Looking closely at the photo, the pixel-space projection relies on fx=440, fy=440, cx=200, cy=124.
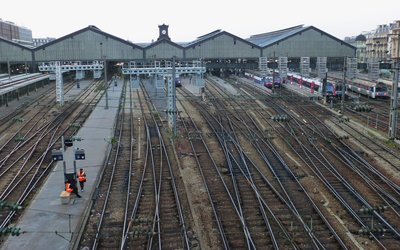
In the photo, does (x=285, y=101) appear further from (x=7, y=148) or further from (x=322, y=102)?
(x=7, y=148)

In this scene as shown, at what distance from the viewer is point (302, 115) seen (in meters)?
33.7

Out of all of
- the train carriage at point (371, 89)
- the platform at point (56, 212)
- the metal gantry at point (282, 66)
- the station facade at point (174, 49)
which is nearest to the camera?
the platform at point (56, 212)

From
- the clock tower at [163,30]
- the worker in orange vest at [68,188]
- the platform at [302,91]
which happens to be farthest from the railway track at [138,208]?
the clock tower at [163,30]

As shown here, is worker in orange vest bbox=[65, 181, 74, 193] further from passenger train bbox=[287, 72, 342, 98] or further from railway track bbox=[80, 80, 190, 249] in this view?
passenger train bbox=[287, 72, 342, 98]

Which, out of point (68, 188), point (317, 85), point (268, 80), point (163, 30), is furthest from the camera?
point (163, 30)

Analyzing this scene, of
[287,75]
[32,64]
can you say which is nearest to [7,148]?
[287,75]

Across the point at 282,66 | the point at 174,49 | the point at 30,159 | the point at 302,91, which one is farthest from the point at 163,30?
the point at 30,159

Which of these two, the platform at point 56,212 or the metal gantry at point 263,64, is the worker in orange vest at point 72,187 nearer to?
the platform at point 56,212

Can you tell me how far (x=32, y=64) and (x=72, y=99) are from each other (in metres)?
26.7

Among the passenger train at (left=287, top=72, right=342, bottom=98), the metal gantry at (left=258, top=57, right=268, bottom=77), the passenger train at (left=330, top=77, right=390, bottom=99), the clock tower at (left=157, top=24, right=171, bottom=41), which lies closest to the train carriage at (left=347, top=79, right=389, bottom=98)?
the passenger train at (left=330, top=77, right=390, bottom=99)

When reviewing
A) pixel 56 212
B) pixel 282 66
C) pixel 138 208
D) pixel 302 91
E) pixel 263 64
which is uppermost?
pixel 263 64

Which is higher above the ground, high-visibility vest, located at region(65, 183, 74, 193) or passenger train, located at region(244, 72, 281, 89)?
passenger train, located at region(244, 72, 281, 89)

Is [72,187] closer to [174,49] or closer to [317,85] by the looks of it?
[317,85]

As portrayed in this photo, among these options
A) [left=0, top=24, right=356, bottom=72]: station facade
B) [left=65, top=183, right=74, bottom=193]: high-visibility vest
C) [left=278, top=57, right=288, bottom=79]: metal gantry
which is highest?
[left=0, top=24, right=356, bottom=72]: station facade
